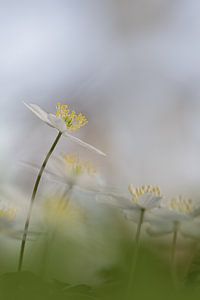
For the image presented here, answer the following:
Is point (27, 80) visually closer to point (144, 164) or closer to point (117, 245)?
point (144, 164)

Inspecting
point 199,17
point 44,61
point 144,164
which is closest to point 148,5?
point 199,17

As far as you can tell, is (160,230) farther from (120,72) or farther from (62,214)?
(120,72)

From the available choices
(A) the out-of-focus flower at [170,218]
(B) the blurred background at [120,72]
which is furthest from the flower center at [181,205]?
(B) the blurred background at [120,72]

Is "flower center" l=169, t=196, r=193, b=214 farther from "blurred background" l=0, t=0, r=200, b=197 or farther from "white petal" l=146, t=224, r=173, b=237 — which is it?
"blurred background" l=0, t=0, r=200, b=197

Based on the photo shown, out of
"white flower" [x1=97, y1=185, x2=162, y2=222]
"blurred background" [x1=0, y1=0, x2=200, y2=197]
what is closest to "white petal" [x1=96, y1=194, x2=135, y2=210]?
"white flower" [x1=97, y1=185, x2=162, y2=222]

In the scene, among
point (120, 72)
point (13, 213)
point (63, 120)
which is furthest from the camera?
point (120, 72)

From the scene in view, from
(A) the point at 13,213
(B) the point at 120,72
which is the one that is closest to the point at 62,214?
(A) the point at 13,213
